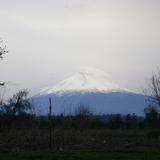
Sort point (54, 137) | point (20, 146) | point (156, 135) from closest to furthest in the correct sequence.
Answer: point (20, 146)
point (54, 137)
point (156, 135)

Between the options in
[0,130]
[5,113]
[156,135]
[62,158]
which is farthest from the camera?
[5,113]

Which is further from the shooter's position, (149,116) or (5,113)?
(149,116)

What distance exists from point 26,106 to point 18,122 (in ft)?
13.0

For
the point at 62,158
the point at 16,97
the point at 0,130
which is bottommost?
the point at 62,158

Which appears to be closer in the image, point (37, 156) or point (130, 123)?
point (37, 156)

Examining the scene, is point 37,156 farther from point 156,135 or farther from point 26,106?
point 26,106

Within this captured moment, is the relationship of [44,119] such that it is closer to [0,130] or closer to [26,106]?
[26,106]

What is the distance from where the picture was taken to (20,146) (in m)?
32.2

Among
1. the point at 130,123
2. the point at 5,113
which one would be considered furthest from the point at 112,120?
the point at 5,113

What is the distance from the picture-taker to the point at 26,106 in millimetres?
57844

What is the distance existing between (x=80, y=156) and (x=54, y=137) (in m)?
12.5

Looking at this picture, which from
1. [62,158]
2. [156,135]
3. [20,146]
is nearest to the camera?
[62,158]

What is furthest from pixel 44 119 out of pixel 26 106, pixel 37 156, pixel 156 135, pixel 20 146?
pixel 37 156

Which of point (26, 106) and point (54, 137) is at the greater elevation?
point (26, 106)
